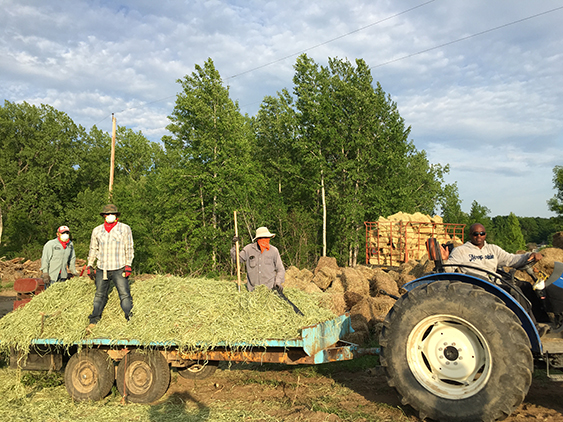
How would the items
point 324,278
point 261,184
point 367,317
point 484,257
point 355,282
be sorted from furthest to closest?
1. point 261,184
2. point 324,278
3. point 355,282
4. point 367,317
5. point 484,257

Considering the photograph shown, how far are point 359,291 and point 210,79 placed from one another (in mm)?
17226

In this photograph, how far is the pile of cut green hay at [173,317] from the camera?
4.59 m

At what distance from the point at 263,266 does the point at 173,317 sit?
4.82 ft

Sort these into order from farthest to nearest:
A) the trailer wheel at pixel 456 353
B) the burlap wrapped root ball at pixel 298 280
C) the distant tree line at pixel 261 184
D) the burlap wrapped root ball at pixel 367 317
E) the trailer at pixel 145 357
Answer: the distant tree line at pixel 261 184
the burlap wrapped root ball at pixel 298 280
the burlap wrapped root ball at pixel 367 317
the trailer at pixel 145 357
the trailer wheel at pixel 456 353

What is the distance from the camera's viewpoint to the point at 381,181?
28.4 meters

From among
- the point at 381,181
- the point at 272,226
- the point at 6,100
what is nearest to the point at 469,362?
the point at 272,226

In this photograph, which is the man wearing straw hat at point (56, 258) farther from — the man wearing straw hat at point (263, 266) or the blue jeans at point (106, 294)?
the man wearing straw hat at point (263, 266)

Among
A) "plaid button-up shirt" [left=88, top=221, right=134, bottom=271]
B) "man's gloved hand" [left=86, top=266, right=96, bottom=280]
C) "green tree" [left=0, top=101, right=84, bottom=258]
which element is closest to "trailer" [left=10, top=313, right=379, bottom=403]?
"man's gloved hand" [left=86, top=266, right=96, bottom=280]


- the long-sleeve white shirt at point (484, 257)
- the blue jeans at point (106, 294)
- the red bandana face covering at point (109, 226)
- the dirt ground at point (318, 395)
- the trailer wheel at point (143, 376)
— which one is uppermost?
the red bandana face covering at point (109, 226)

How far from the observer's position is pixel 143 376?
4.94 metres

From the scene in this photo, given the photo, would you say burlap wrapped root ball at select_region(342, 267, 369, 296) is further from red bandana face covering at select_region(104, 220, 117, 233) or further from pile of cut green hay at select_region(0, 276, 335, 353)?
red bandana face covering at select_region(104, 220, 117, 233)

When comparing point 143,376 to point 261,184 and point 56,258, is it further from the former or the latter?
point 261,184

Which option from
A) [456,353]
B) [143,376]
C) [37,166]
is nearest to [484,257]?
[456,353]

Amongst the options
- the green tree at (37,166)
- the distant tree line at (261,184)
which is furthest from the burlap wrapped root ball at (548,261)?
the green tree at (37,166)
